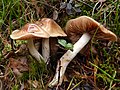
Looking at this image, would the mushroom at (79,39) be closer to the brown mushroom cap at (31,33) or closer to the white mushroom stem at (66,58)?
the white mushroom stem at (66,58)

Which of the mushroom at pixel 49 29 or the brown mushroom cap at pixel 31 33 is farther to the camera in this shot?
the mushroom at pixel 49 29

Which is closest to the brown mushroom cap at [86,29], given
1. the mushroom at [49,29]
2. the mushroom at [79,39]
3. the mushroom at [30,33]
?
the mushroom at [79,39]

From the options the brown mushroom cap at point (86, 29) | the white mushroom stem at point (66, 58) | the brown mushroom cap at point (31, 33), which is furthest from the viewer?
the white mushroom stem at point (66, 58)

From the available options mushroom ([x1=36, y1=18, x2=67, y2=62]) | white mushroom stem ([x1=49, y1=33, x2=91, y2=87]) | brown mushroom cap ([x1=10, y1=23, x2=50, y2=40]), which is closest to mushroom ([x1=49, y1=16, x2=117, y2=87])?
white mushroom stem ([x1=49, y1=33, x2=91, y2=87])

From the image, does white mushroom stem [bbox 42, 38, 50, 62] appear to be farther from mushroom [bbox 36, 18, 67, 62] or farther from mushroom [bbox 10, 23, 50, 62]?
mushroom [bbox 10, 23, 50, 62]

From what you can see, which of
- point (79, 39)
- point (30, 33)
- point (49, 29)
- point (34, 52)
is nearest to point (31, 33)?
point (30, 33)

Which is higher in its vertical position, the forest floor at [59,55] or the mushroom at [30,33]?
the mushroom at [30,33]
